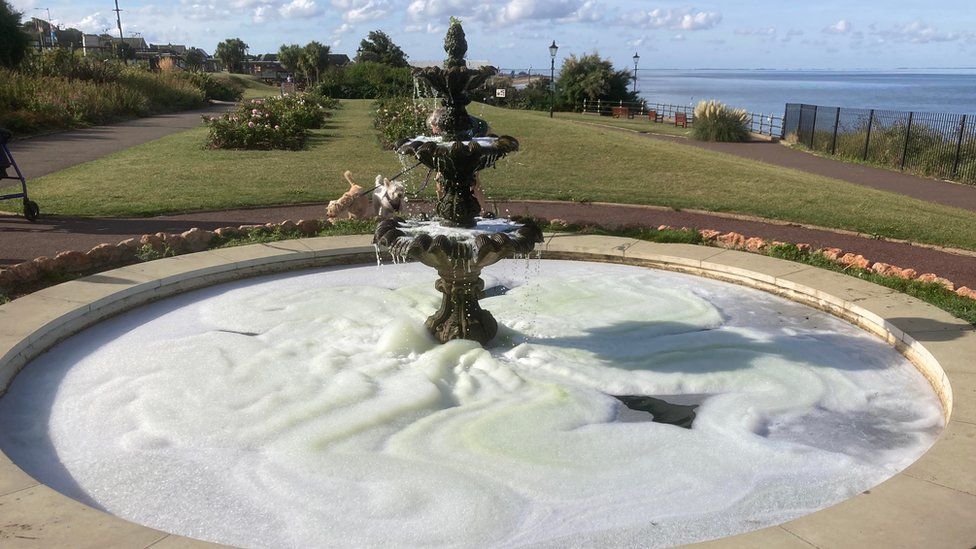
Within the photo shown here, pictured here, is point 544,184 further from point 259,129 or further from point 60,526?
A: point 60,526

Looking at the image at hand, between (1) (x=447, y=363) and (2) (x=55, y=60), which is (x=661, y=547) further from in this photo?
(2) (x=55, y=60)

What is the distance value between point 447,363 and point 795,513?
3029 mm

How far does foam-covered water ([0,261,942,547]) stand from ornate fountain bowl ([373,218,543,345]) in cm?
29

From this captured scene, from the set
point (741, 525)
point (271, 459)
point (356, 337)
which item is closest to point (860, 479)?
point (741, 525)

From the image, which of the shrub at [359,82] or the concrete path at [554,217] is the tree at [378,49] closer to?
the shrub at [359,82]

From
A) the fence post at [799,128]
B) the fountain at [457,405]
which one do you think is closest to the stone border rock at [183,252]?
the fountain at [457,405]

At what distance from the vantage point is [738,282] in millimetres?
8781

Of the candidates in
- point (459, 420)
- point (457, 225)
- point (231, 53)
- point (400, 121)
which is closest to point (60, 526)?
point (459, 420)

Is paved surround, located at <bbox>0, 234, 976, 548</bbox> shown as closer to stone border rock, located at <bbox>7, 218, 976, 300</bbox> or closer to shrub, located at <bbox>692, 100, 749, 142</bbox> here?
stone border rock, located at <bbox>7, 218, 976, 300</bbox>

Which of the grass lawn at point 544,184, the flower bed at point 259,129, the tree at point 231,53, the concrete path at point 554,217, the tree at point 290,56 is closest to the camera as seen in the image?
the concrete path at point 554,217

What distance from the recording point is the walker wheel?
38.0 feet

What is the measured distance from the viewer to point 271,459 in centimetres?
495

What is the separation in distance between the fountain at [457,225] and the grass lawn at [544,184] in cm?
721

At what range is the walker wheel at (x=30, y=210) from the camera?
38.0 ft
